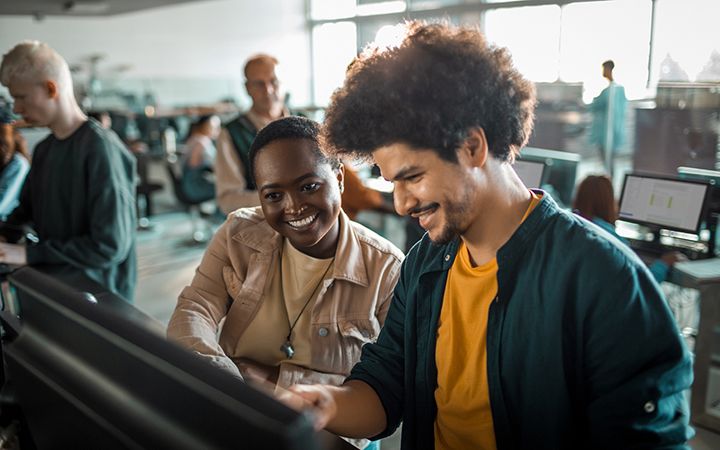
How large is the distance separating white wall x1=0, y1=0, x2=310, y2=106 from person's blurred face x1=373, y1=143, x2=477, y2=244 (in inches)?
306

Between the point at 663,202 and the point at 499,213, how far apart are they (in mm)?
2731

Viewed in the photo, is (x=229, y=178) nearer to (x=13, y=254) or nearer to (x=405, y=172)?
(x=13, y=254)

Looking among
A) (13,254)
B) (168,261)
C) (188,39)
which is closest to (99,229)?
(13,254)

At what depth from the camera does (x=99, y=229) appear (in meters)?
1.95

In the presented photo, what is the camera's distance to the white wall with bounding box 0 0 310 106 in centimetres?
865

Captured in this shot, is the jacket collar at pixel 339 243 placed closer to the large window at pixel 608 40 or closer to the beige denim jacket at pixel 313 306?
the beige denim jacket at pixel 313 306

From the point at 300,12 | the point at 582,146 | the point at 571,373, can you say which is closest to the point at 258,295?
the point at 571,373

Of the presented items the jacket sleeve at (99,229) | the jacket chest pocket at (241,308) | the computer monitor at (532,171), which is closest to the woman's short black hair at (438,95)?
the jacket chest pocket at (241,308)

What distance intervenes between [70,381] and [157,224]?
6.59 metres

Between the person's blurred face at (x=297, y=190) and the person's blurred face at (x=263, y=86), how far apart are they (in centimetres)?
162

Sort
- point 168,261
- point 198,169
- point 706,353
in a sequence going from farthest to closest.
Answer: point 198,169 → point 168,261 → point 706,353

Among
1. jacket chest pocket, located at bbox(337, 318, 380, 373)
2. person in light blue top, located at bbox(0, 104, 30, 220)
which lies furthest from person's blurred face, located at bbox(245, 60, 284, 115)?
jacket chest pocket, located at bbox(337, 318, 380, 373)

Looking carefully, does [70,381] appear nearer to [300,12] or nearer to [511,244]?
[511,244]

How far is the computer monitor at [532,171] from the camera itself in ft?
11.8
